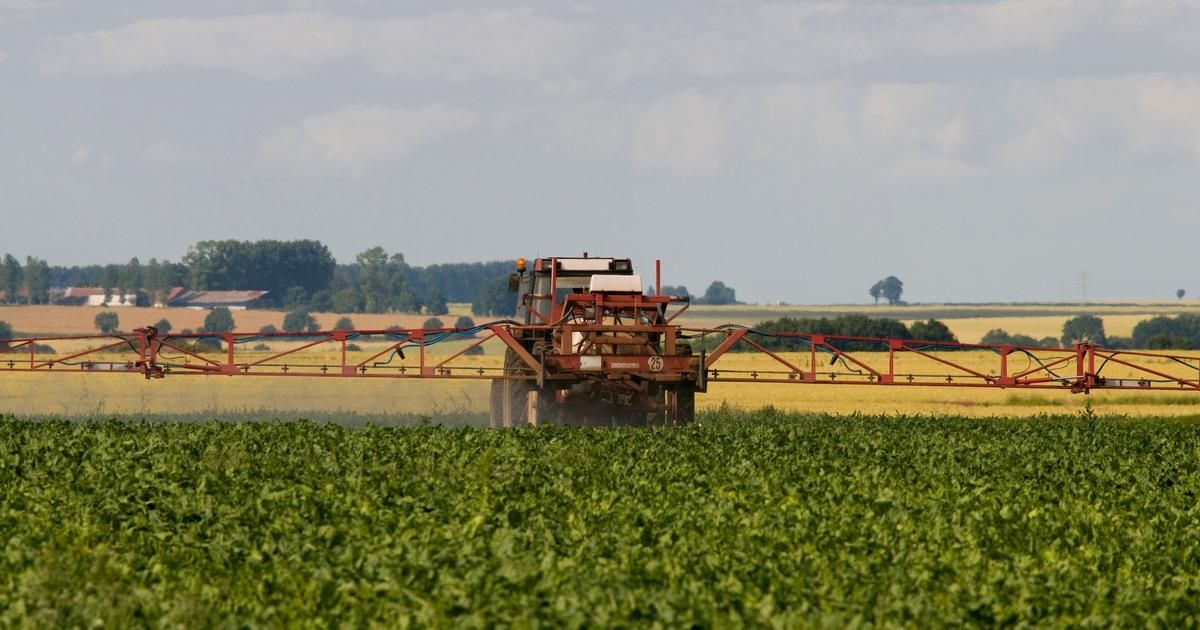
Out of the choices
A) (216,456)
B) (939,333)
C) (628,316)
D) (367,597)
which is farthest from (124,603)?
(939,333)

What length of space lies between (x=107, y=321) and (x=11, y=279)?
73215mm

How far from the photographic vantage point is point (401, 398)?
4138 cm

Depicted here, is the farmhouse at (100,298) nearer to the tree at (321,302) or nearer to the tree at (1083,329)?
the tree at (321,302)

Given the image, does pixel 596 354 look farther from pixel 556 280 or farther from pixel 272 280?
pixel 272 280

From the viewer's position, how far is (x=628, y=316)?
27469 mm

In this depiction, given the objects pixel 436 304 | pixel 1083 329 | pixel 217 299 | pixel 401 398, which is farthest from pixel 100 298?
pixel 401 398

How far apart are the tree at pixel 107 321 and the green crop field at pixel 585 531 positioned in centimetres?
9334

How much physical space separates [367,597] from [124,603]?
1.54 m

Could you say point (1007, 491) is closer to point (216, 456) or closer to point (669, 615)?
point (669, 615)

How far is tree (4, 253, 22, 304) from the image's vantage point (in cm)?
17675

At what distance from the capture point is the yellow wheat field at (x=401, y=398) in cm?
3878

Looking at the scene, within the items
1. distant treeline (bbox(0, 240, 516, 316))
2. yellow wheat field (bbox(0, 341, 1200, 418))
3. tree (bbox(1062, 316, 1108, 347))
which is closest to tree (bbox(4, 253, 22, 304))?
distant treeline (bbox(0, 240, 516, 316))

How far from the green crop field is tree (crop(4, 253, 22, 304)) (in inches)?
6441

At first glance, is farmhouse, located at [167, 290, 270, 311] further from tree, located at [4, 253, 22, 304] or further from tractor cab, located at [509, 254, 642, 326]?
tractor cab, located at [509, 254, 642, 326]
